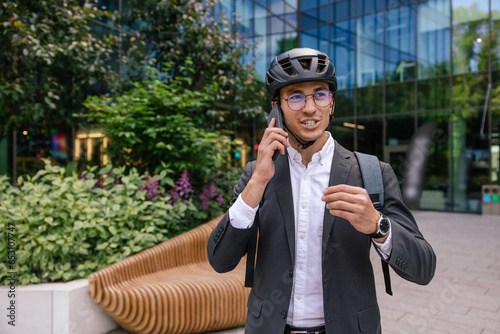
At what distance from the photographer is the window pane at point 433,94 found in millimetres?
14961

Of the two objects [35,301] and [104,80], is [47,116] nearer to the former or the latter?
[104,80]

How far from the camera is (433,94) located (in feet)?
49.9

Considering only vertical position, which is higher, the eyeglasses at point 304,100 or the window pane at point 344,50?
the window pane at point 344,50

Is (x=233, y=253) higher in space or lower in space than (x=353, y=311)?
higher

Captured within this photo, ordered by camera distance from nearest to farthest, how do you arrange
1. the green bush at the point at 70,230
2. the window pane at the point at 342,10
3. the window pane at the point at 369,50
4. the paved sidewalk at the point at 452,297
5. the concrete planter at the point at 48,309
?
the concrete planter at the point at 48,309 → the green bush at the point at 70,230 → the paved sidewalk at the point at 452,297 → the window pane at the point at 369,50 → the window pane at the point at 342,10

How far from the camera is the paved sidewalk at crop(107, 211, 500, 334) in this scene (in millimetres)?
3934

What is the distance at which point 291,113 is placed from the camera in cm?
147

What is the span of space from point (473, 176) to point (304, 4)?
420 inches

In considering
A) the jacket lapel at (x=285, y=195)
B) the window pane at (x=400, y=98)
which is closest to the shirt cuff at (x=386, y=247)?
the jacket lapel at (x=285, y=195)

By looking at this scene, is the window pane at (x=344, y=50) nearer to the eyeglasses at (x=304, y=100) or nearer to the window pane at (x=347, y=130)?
the window pane at (x=347, y=130)

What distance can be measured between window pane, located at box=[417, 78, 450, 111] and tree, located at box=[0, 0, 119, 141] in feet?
42.5

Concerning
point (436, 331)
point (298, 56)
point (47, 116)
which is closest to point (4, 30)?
point (47, 116)

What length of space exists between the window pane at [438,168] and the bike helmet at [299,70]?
15.0 m

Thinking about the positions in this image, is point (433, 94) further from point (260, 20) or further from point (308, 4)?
point (260, 20)
